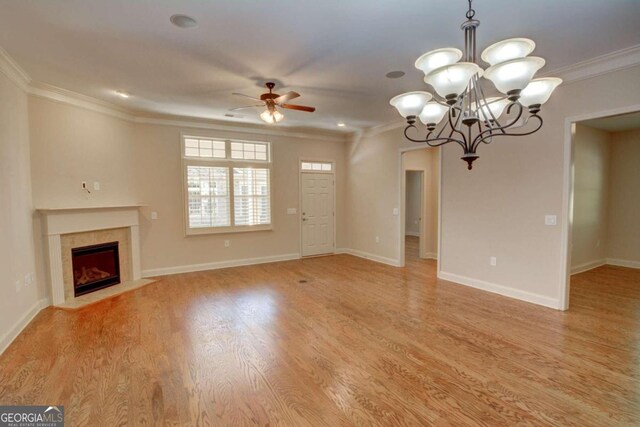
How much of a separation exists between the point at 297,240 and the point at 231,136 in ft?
8.60

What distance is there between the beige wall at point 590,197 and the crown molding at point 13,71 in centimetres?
778

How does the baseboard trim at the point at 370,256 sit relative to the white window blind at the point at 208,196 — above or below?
below

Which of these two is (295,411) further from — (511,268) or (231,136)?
(231,136)

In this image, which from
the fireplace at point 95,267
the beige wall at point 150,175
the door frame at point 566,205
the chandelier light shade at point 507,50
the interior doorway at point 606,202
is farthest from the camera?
the interior doorway at point 606,202

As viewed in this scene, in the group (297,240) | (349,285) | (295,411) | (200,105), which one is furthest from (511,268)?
(200,105)

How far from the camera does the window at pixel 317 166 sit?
6988mm

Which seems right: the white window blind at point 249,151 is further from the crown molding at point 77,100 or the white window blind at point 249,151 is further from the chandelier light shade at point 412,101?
the chandelier light shade at point 412,101

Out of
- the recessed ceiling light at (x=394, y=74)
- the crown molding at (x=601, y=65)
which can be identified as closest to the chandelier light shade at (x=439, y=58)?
the recessed ceiling light at (x=394, y=74)

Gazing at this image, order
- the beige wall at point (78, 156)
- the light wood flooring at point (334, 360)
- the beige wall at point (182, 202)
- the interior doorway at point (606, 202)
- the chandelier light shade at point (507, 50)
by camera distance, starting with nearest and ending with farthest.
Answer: the chandelier light shade at point (507, 50)
the light wood flooring at point (334, 360)
the beige wall at point (78, 156)
the interior doorway at point (606, 202)
the beige wall at point (182, 202)

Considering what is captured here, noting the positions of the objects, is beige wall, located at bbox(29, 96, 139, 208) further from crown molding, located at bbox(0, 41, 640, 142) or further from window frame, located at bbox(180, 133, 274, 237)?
window frame, located at bbox(180, 133, 274, 237)

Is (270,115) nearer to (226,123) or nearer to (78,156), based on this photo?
(226,123)

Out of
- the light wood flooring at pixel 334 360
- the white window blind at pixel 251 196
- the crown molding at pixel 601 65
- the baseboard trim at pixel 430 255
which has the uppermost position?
the crown molding at pixel 601 65

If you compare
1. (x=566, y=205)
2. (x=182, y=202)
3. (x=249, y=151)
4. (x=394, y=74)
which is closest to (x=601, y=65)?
(x=566, y=205)

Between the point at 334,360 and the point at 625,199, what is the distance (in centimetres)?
676
